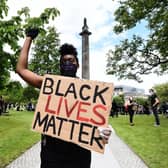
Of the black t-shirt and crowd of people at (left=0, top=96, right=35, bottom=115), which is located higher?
crowd of people at (left=0, top=96, right=35, bottom=115)

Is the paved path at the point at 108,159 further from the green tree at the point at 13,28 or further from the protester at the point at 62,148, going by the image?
the protester at the point at 62,148

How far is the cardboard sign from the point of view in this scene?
12.3 ft

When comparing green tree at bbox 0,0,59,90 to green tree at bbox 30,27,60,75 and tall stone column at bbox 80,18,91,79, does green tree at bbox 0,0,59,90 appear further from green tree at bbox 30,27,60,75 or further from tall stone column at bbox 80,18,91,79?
green tree at bbox 30,27,60,75

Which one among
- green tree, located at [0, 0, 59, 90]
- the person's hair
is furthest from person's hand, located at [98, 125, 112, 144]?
green tree, located at [0, 0, 59, 90]

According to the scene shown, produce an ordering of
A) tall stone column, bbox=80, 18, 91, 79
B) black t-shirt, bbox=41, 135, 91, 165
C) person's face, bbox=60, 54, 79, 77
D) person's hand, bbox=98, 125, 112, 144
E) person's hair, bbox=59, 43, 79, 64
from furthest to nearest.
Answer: tall stone column, bbox=80, 18, 91, 79 → person's hair, bbox=59, 43, 79, 64 → person's face, bbox=60, 54, 79, 77 → black t-shirt, bbox=41, 135, 91, 165 → person's hand, bbox=98, 125, 112, 144

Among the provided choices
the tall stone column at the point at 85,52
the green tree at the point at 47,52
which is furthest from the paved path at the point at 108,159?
the green tree at the point at 47,52

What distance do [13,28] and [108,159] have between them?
416 cm

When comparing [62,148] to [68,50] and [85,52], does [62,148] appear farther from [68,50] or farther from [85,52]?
[85,52]

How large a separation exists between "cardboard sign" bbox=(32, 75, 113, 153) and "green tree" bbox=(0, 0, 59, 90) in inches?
181

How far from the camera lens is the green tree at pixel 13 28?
8.42 metres

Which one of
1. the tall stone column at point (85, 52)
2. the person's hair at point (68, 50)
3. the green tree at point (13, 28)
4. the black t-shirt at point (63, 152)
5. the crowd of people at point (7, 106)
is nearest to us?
the black t-shirt at point (63, 152)

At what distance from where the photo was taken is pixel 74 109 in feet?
12.6

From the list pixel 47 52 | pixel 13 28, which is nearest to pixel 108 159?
pixel 13 28

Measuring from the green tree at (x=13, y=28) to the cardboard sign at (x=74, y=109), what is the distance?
461 cm
